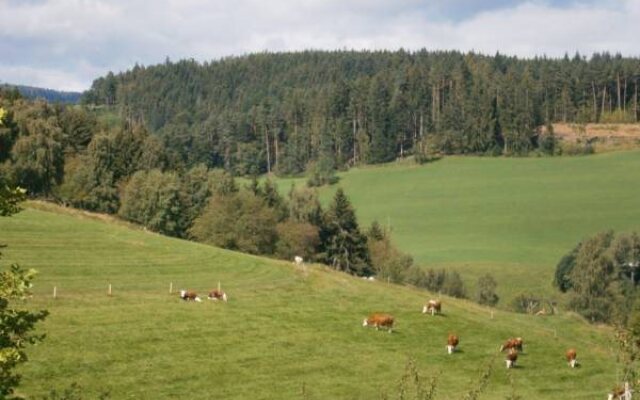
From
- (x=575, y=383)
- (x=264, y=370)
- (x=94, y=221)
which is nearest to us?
(x=264, y=370)

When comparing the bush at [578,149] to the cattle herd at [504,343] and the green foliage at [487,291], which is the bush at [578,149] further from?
the cattle herd at [504,343]

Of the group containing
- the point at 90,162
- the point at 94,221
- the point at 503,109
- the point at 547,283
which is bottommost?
the point at 547,283

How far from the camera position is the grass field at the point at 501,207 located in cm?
10912

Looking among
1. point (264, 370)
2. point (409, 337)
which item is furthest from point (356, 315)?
point (264, 370)

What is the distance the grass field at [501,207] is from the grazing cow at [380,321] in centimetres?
5278

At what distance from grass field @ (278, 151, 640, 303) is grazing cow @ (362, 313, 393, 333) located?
52.8 meters

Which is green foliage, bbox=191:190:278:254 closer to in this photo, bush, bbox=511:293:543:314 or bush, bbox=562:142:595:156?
bush, bbox=511:293:543:314

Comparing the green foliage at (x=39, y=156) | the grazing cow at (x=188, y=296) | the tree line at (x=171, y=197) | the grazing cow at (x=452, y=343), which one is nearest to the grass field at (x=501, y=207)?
the tree line at (x=171, y=197)

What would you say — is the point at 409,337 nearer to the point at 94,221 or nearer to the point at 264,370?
the point at 264,370

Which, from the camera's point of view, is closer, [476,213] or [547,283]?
[547,283]

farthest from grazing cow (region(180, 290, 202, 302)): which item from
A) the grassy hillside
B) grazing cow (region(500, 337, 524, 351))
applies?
grazing cow (region(500, 337, 524, 351))

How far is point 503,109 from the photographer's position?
17962 centimetres

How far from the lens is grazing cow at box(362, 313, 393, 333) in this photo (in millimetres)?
44594

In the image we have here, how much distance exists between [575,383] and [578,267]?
60103 millimetres
